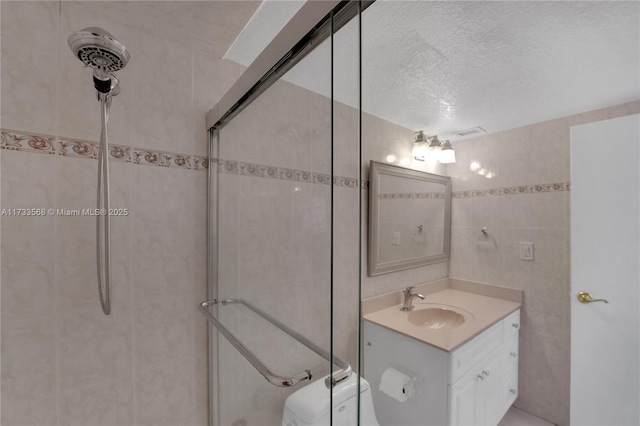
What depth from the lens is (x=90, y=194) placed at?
2.84ft

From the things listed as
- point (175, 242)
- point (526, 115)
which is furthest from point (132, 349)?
point (526, 115)

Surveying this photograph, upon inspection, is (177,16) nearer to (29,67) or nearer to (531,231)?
(29,67)

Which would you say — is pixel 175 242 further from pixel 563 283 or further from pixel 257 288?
pixel 563 283

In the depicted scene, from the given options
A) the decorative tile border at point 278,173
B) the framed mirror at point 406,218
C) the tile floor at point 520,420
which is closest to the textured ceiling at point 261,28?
the decorative tile border at point 278,173

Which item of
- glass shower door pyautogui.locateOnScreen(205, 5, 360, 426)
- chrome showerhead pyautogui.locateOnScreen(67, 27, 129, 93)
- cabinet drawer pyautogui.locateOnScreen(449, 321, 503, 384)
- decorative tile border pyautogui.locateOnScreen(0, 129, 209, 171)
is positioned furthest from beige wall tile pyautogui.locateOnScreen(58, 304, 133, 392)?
cabinet drawer pyautogui.locateOnScreen(449, 321, 503, 384)

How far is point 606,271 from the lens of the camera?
1442 millimetres

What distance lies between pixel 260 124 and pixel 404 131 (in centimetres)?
131

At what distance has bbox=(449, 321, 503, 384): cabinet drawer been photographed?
1.21 metres

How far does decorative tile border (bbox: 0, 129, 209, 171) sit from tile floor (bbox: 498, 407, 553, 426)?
255 centimetres

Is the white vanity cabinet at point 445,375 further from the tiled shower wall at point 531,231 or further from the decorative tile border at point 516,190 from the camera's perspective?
the decorative tile border at point 516,190

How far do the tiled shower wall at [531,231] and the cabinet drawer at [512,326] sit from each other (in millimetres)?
128

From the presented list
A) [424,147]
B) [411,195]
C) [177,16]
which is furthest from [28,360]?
[424,147]

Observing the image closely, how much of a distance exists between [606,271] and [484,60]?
135 centimetres

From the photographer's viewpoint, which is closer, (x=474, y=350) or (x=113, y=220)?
(x=113, y=220)
